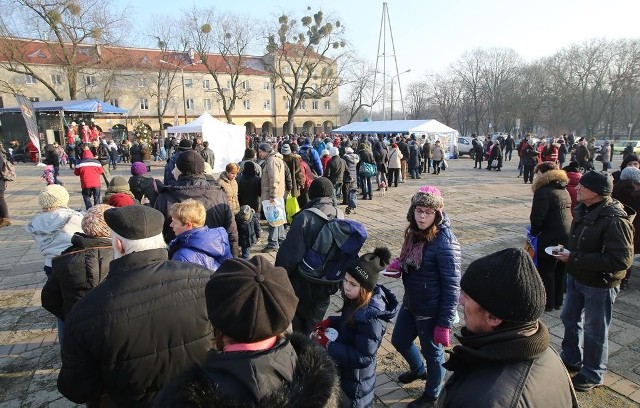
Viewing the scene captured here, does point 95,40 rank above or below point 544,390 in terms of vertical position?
above

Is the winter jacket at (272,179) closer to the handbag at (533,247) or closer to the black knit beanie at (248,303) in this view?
the handbag at (533,247)

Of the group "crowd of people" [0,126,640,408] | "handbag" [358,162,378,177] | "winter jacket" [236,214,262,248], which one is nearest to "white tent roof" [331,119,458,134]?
"handbag" [358,162,378,177]

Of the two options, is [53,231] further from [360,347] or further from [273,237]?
[273,237]

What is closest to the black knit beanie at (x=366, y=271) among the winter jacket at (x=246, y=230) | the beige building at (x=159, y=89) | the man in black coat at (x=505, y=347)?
the man in black coat at (x=505, y=347)

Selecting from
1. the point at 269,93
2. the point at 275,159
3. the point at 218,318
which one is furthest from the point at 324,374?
the point at 269,93

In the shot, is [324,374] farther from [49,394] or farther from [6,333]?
[6,333]

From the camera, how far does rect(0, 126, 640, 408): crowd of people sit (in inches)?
51.1

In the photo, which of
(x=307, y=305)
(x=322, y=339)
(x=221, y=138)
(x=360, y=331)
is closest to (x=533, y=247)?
(x=307, y=305)

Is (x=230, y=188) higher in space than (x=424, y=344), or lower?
higher

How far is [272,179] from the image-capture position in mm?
6855

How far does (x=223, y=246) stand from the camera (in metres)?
3.18

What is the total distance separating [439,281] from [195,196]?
275cm

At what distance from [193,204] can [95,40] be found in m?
34.1

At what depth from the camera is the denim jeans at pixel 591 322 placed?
317cm
